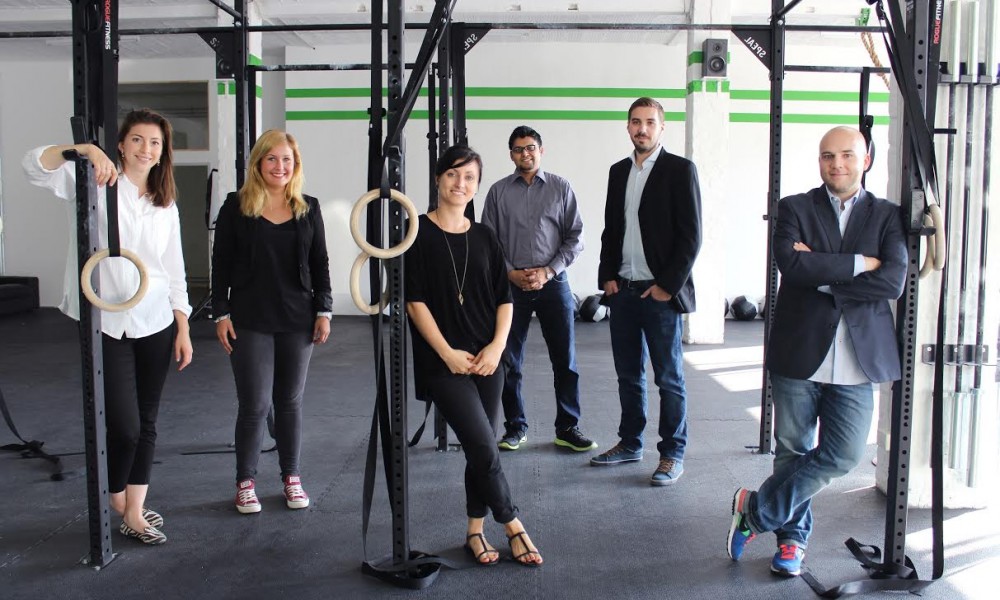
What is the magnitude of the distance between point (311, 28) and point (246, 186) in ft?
→ 5.69

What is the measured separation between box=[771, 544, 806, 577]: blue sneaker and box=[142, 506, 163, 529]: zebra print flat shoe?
90.8 inches

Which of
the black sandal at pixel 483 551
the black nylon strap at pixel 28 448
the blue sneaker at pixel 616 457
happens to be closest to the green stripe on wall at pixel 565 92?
the blue sneaker at pixel 616 457

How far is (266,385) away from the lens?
10.2ft

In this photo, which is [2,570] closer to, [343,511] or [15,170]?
[343,511]

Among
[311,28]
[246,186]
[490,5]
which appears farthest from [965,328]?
Result: [490,5]

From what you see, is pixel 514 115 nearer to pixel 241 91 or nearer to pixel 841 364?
pixel 241 91

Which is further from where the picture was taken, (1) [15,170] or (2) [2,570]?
(1) [15,170]

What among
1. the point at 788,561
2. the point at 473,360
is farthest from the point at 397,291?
the point at 788,561

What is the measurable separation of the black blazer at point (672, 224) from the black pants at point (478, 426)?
3.99 feet

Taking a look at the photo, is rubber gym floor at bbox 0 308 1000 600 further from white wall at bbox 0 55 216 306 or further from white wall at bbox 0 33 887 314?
white wall at bbox 0 55 216 306

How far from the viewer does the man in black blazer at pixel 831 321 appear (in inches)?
96.4

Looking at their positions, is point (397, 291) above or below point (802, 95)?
below

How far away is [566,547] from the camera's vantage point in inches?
114

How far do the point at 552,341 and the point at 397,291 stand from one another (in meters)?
1.71
